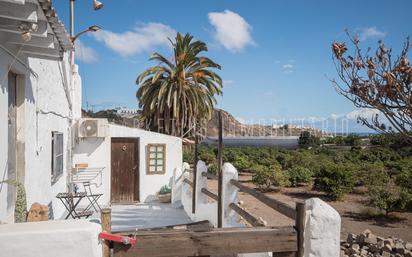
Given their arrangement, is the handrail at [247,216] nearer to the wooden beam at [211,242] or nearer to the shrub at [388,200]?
the wooden beam at [211,242]

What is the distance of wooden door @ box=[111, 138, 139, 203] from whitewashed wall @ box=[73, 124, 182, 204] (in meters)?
0.17

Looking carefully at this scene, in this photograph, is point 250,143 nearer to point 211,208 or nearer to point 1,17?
point 211,208

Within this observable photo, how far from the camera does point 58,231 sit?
2.64 metres

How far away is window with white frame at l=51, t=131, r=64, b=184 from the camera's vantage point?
771 centimetres

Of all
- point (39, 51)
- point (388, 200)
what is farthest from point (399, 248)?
point (39, 51)

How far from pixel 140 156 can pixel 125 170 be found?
24.3 inches

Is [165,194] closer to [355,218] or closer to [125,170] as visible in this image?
[125,170]

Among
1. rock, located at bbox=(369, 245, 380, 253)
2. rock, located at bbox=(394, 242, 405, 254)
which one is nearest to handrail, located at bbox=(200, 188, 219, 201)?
rock, located at bbox=(369, 245, 380, 253)

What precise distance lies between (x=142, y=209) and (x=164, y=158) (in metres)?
2.05

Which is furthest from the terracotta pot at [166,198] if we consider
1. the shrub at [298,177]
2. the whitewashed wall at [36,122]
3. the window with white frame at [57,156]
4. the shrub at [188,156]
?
the shrub at [188,156]

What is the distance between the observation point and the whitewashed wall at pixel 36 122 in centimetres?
440

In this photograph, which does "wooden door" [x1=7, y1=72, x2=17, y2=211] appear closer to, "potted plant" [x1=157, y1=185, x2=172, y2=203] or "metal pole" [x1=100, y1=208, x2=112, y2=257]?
"metal pole" [x1=100, y1=208, x2=112, y2=257]

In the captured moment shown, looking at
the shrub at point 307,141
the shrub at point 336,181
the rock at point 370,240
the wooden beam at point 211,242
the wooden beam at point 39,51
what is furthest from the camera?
the shrub at point 307,141

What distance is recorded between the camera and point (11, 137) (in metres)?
5.04
